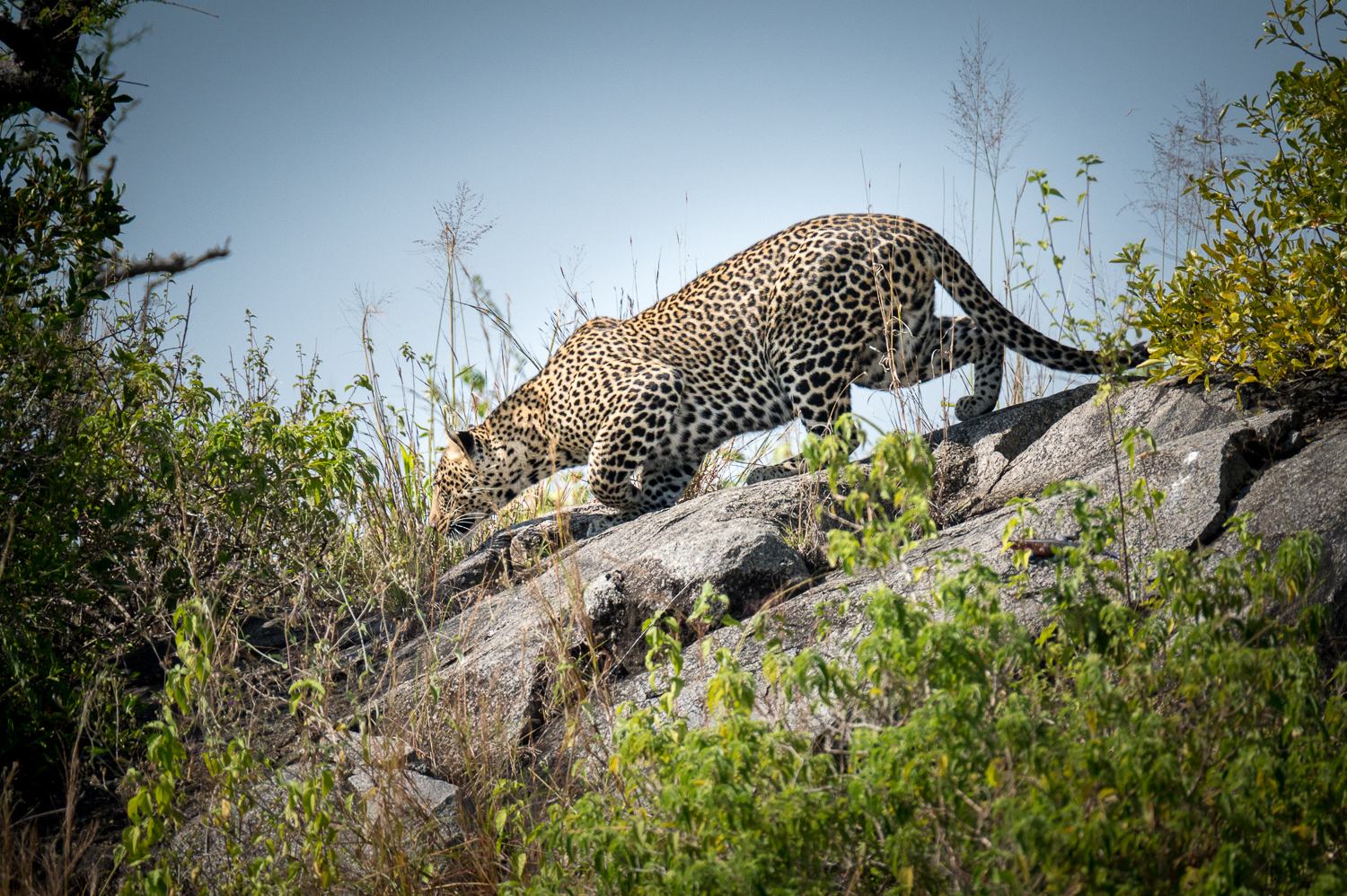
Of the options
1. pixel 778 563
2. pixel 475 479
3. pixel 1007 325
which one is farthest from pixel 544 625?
pixel 1007 325

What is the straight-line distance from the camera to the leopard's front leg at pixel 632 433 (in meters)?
6.55

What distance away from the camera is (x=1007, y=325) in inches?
239


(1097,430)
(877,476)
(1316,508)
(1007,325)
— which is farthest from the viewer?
(1007,325)

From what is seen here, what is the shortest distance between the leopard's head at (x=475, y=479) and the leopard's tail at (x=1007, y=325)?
353cm

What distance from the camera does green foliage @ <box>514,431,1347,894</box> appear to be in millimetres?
1785

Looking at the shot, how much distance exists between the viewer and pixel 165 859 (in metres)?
2.41

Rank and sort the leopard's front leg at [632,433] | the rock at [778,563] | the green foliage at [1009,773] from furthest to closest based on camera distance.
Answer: the leopard's front leg at [632,433], the rock at [778,563], the green foliage at [1009,773]

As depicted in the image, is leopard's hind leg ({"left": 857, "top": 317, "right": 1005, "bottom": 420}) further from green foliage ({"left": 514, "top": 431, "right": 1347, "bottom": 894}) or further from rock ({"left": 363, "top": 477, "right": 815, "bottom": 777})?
green foliage ({"left": 514, "top": 431, "right": 1347, "bottom": 894})

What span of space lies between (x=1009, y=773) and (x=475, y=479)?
19.5 feet

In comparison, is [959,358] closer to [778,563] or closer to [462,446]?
[778,563]

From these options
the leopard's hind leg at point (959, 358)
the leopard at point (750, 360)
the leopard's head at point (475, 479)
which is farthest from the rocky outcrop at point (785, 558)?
the leopard's head at point (475, 479)

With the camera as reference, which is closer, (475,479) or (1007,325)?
(1007,325)

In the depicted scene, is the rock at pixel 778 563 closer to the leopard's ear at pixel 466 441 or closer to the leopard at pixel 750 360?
the leopard at pixel 750 360

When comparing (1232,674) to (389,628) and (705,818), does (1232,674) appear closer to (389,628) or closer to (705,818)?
(705,818)
